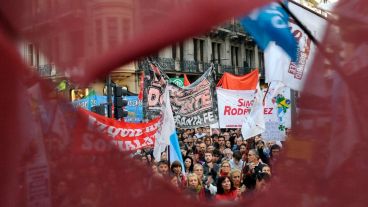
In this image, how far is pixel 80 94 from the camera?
112cm

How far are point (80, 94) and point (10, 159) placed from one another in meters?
0.21

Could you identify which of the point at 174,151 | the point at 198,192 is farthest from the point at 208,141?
the point at 198,192

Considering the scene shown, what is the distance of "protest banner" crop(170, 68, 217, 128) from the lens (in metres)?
8.86

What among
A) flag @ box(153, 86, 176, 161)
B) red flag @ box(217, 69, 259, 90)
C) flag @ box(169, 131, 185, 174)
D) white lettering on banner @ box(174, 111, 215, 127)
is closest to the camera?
flag @ box(169, 131, 185, 174)

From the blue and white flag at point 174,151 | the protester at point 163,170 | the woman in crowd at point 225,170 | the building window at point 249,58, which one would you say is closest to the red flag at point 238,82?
the blue and white flag at point 174,151

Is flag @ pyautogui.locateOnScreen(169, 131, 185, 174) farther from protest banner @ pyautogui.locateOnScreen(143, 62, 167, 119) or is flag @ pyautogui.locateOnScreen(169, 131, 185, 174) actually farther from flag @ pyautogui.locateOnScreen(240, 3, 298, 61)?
flag @ pyautogui.locateOnScreen(240, 3, 298, 61)

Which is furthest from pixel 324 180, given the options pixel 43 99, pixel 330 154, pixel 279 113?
pixel 279 113

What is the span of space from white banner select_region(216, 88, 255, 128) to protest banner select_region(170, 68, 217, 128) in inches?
20.3

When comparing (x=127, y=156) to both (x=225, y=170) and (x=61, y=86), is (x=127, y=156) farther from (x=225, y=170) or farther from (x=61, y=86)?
(x=225, y=170)

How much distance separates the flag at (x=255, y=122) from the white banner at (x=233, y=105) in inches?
27.4

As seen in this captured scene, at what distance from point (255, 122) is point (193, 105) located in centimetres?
108

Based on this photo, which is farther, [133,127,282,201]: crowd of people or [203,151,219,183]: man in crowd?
[203,151,219,183]: man in crowd

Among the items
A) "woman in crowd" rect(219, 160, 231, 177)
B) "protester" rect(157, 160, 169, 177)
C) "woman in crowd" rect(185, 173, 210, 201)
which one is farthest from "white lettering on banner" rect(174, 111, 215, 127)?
"woman in crowd" rect(185, 173, 210, 201)

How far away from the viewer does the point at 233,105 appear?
996 centimetres
